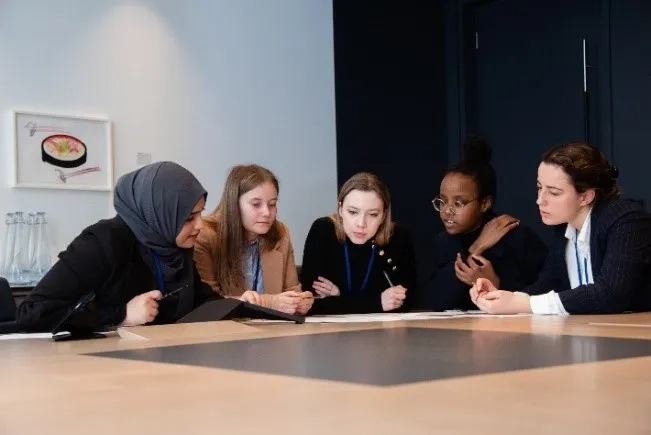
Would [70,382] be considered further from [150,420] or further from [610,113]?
[610,113]

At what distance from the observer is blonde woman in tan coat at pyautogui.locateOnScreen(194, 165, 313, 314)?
9.76ft

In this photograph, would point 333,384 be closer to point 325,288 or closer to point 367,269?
point 325,288

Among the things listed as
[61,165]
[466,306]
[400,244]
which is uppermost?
[61,165]

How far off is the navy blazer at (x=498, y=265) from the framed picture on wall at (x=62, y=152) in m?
1.58

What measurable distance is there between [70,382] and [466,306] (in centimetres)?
238

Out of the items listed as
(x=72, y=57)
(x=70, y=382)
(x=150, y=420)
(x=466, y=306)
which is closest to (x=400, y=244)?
(x=466, y=306)

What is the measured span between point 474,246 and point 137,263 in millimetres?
1464

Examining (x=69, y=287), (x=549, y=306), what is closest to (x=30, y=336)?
(x=69, y=287)

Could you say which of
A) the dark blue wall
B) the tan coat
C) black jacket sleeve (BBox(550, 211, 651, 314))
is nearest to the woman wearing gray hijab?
the tan coat

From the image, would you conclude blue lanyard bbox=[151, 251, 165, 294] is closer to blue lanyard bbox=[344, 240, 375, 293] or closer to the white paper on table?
the white paper on table

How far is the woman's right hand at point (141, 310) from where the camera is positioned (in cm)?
208

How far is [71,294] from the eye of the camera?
6.96 feet

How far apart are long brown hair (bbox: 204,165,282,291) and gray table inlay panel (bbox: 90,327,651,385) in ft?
4.34

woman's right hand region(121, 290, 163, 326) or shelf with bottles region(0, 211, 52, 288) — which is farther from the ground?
shelf with bottles region(0, 211, 52, 288)
